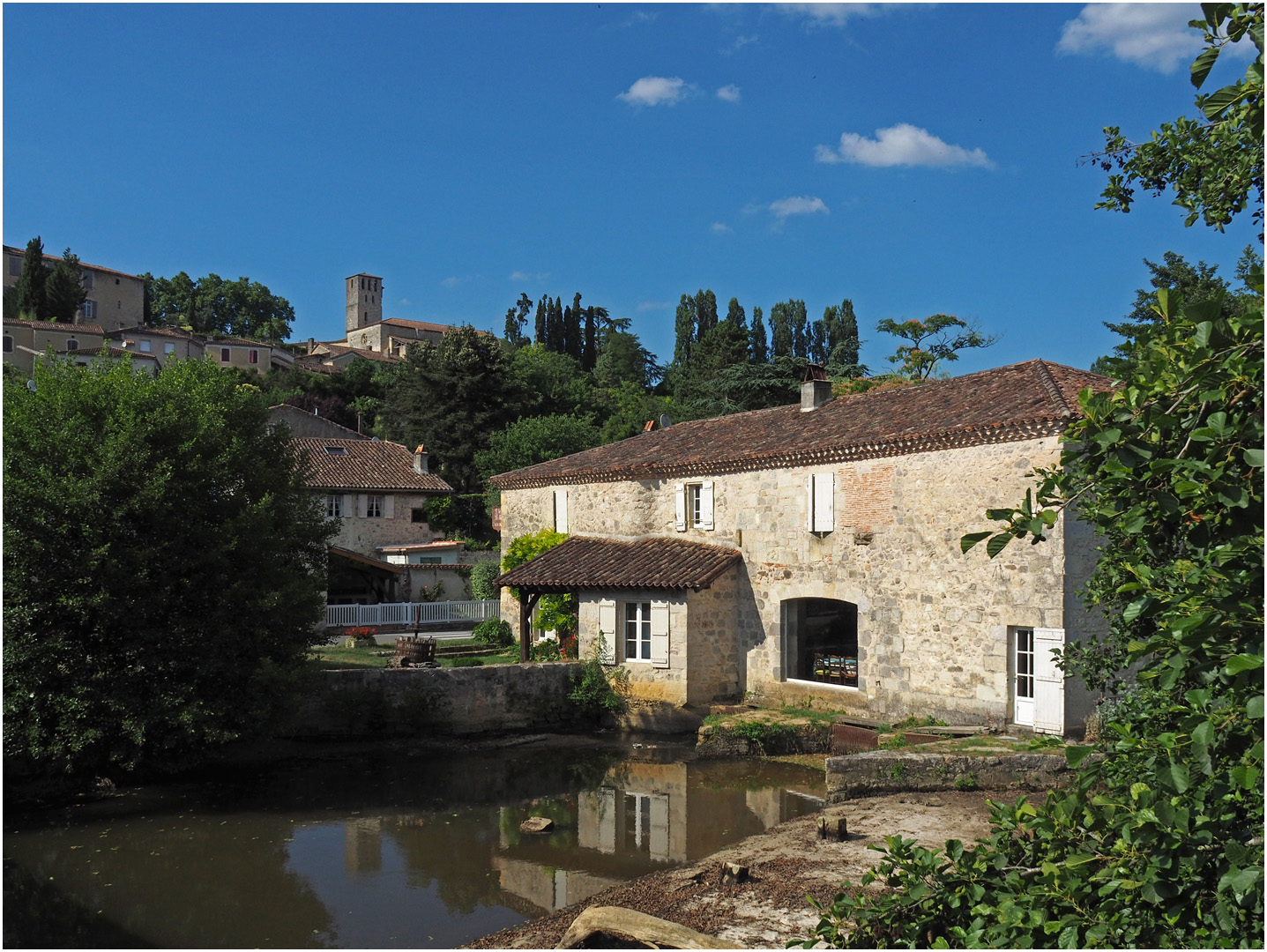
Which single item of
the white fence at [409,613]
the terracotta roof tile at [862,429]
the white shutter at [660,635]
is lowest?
the white fence at [409,613]

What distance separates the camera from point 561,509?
23.3 meters

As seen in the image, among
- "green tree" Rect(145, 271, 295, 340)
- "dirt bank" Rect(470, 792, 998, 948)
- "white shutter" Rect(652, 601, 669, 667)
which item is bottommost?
"dirt bank" Rect(470, 792, 998, 948)

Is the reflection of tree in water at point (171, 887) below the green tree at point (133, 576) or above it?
below

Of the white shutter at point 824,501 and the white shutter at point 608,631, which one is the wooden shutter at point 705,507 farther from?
the white shutter at point 824,501

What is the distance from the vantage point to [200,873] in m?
10.7

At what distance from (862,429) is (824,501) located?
1.51 m

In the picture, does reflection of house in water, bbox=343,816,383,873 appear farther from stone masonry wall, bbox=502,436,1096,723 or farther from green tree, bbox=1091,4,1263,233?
green tree, bbox=1091,4,1263,233

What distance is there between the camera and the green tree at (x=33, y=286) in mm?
63812

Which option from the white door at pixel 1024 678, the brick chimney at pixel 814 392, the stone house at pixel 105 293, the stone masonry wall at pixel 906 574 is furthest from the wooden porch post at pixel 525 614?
the stone house at pixel 105 293

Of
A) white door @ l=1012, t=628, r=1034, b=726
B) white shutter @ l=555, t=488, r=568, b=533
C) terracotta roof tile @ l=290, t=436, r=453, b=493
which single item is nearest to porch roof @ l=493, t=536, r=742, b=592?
white shutter @ l=555, t=488, r=568, b=533

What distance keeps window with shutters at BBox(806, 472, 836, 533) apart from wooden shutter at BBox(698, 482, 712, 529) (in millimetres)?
2639

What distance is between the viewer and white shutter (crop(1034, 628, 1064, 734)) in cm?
1357

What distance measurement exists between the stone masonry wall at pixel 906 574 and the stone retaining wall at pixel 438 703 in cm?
355

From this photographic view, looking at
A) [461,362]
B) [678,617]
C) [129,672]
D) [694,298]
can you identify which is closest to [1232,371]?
[129,672]
